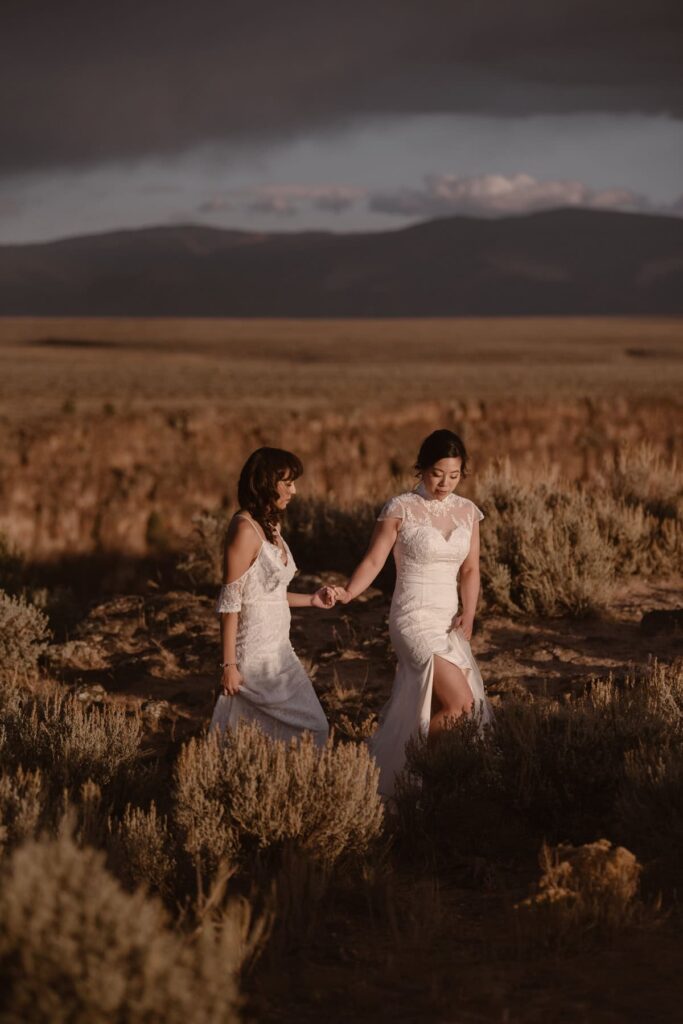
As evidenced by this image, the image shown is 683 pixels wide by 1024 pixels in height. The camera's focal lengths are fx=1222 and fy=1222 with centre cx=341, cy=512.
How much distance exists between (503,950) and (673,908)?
2.28ft

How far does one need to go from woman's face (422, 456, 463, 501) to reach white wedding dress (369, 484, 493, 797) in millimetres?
66

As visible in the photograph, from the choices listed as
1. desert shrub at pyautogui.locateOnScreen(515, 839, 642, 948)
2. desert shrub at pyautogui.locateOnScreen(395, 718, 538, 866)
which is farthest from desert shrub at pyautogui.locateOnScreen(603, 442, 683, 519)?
desert shrub at pyautogui.locateOnScreen(515, 839, 642, 948)

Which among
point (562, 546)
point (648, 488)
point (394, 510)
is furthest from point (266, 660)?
Answer: point (648, 488)

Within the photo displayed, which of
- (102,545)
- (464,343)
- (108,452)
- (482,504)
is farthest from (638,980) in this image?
(464,343)

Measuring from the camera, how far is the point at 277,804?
4.63m

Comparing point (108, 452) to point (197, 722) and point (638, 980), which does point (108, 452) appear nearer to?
point (197, 722)

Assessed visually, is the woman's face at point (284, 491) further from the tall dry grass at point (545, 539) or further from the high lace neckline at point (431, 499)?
the tall dry grass at point (545, 539)

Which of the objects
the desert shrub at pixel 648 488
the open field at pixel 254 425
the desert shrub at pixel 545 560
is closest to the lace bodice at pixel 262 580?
the desert shrub at pixel 545 560

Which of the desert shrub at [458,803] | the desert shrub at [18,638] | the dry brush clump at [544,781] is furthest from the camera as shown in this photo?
the desert shrub at [18,638]

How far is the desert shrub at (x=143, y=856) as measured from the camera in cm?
427

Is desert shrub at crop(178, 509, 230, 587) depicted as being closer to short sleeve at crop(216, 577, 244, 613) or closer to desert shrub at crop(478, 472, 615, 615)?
desert shrub at crop(478, 472, 615, 615)

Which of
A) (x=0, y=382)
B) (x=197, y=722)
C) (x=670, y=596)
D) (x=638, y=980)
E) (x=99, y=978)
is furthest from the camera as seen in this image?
(x=0, y=382)

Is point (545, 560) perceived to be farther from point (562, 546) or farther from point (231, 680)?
point (231, 680)

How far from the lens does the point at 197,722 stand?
24.8 ft
